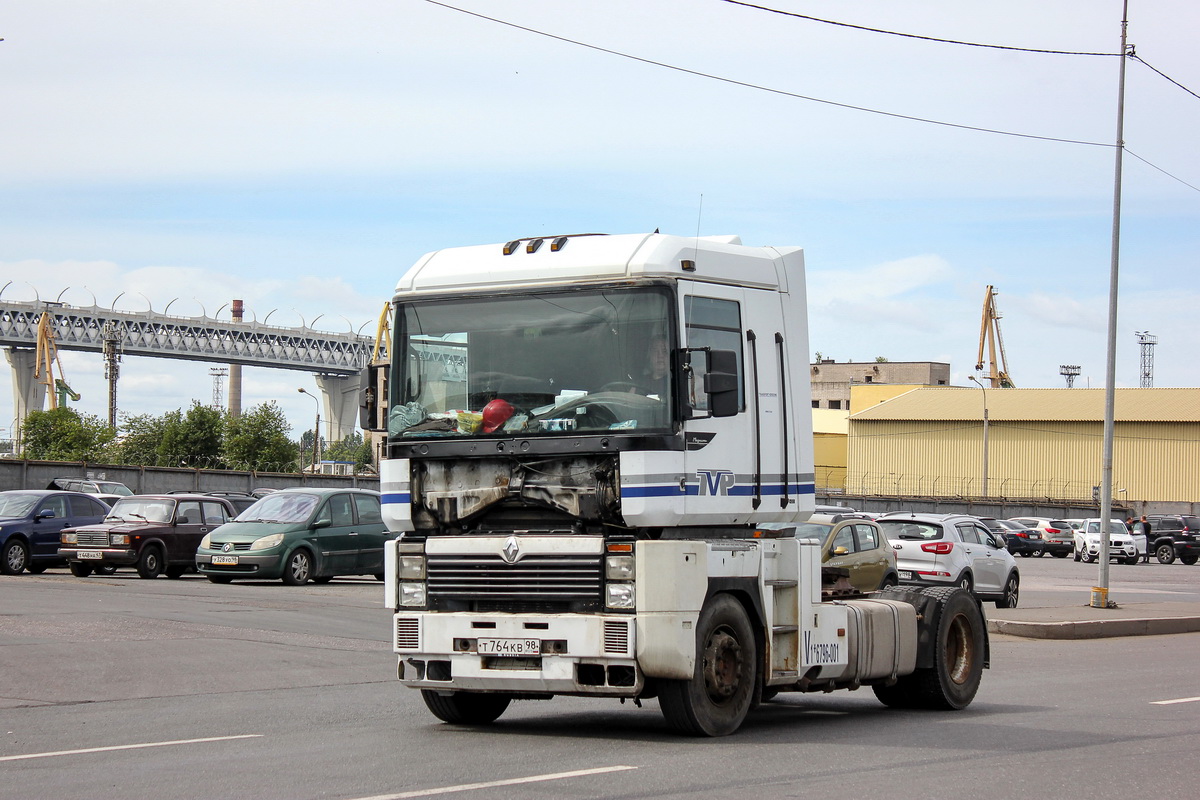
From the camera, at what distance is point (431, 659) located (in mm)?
9422

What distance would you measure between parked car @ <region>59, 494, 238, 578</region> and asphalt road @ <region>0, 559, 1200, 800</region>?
29.1 feet

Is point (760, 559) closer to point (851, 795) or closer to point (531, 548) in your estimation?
point (531, 548)

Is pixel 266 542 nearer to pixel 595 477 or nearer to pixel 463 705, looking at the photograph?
pixel 463 705

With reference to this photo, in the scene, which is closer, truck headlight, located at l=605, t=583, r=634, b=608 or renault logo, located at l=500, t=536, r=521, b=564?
truck headlight, located at l=605, t=583, r=634, b=608

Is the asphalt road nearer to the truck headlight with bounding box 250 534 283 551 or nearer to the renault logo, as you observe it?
the renault logo

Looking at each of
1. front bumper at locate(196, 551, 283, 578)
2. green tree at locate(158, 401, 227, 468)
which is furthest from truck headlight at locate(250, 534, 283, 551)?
green tree at locate(158, 401, 227, 468)

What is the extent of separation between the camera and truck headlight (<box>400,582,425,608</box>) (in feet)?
31.1

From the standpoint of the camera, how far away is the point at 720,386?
8953 millimetres

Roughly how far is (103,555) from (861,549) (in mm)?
13247

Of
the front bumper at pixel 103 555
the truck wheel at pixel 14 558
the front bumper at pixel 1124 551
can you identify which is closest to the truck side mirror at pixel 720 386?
the front bumper at pixel 103 555

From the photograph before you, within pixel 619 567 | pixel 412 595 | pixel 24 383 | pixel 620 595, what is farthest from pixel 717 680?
pixel 24 383

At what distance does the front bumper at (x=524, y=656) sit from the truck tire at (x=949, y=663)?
3589 millimetres

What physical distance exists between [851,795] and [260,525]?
1864 centimetres

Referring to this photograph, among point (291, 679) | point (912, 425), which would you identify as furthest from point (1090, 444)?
point (291, 679)
